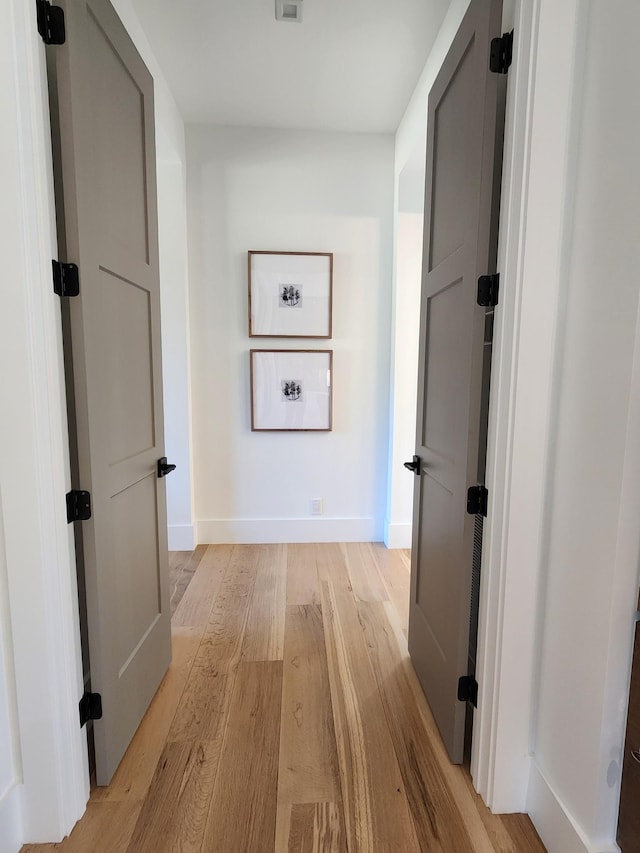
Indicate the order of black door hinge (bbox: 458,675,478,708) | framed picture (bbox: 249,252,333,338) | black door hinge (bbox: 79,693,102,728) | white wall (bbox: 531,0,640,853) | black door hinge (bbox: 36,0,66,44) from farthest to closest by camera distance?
framed picture (bbox: 249,252,333,338) → black door hinge (bbox: 458,675,478,708) → black door hinge (bbox: 79,693,102,728) → black door hinge (bbox: 36,0,66,44) → white wall (bbox: 531,0,640,853)

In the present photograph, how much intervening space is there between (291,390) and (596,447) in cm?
223

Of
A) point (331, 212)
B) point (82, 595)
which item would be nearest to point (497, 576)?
point (82, 595)

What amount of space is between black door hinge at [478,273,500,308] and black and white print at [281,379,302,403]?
1.91 m

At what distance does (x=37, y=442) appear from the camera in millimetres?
1068

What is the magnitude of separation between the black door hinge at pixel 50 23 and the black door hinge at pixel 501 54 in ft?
3.56

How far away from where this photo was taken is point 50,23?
103 centimetres

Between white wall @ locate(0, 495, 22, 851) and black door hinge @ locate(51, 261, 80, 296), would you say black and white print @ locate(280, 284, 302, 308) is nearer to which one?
black door hinge @ locate(51, 261, 80, 296)

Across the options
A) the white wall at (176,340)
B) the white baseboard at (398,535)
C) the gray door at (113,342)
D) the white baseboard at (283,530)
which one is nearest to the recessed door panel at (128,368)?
the gray door at (113,342)

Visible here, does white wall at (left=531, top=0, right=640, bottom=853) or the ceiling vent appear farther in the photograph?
the ceiling vent

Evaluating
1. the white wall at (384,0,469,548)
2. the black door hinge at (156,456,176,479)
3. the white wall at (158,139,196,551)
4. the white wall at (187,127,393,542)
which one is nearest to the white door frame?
the black door hinge at (156,456,176,479)

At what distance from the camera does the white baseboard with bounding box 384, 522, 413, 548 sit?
3.11m

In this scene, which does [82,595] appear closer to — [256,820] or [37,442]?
[37,442]

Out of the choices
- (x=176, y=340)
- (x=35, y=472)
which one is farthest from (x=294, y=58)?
(x=35, y=472)

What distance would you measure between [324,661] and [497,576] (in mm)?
1051
